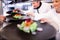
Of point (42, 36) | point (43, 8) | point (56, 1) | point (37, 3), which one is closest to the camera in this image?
point (42, 36)

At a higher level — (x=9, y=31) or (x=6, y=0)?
(x=6, y=0)

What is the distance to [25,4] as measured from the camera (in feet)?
5.74

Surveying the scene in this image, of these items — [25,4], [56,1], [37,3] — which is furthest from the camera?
[25,4]

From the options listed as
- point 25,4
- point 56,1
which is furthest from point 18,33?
point 25,4

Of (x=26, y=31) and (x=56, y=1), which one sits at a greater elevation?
(x=56, y=1)

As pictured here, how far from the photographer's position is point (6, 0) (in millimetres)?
1669

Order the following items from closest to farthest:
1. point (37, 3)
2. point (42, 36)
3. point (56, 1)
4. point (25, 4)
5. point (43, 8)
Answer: point (42, 36), point (56, 1), point (37, 3), point (43, 8), point (25, 4)

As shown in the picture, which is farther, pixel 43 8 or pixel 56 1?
pixel 43 8

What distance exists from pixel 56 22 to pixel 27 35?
40 centimetres

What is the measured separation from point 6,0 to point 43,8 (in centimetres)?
50

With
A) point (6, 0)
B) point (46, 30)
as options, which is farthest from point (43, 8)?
point (46, 30)

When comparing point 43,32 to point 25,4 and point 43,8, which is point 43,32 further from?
point 25,4

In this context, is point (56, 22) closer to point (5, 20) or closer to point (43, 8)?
point (5, 20)

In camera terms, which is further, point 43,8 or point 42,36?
point 43,8
